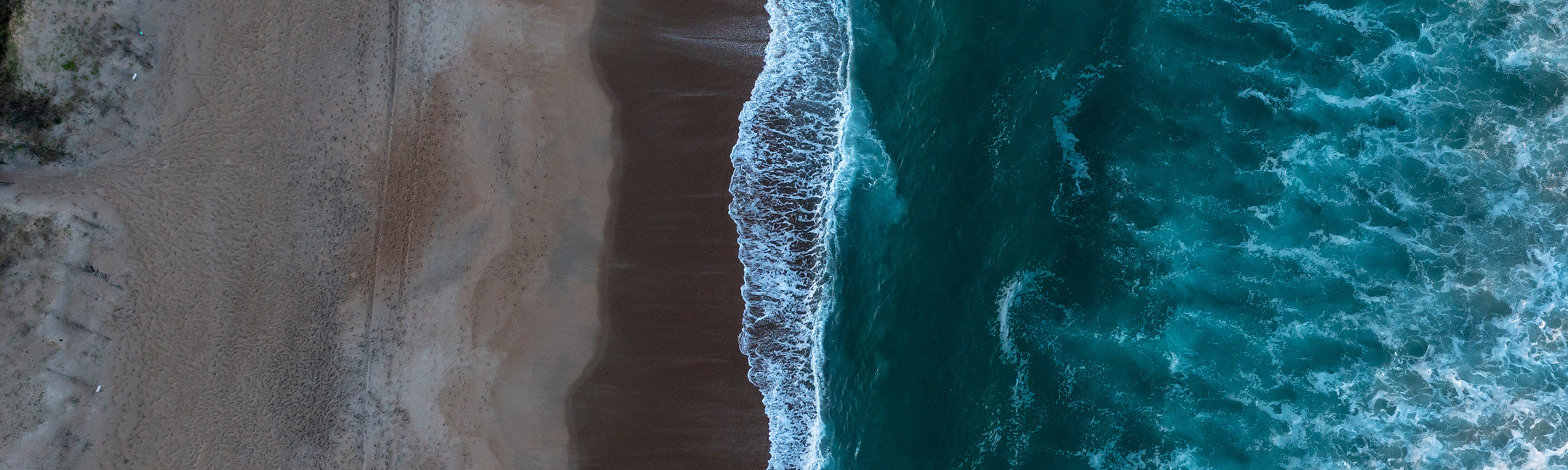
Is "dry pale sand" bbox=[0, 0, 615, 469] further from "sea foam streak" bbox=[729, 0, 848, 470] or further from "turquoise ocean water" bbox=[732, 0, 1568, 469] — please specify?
"turquoise ocean water" bbox=[732, 0, 1568, 469]

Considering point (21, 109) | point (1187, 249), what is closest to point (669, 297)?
point (1187, 249)

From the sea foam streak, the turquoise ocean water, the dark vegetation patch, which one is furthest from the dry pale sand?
the turquoise ocean water

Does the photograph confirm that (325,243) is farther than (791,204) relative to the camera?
No

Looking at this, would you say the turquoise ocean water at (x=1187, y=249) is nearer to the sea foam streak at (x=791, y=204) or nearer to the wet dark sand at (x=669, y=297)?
the sea foam streak at (x=791, y=204)

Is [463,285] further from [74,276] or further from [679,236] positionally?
[74,276]

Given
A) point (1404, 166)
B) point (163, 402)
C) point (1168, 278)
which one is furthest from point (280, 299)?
point (1404, 166)

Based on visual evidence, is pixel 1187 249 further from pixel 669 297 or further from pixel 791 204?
pixel 669 297
